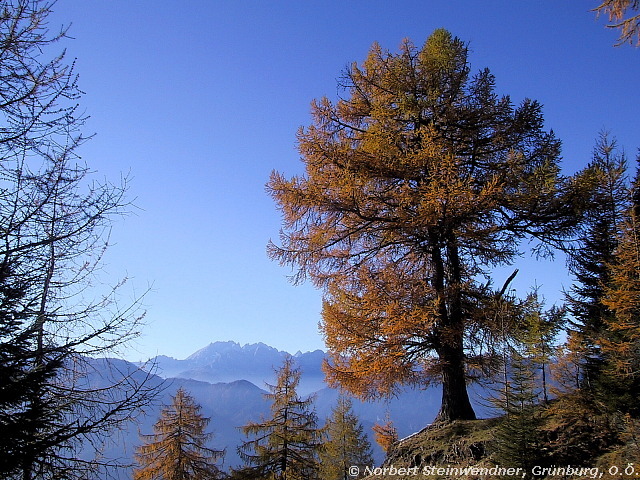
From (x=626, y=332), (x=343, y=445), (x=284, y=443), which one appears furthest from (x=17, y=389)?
(x=343, y=445)

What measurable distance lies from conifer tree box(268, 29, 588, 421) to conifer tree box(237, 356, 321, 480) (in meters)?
9.42

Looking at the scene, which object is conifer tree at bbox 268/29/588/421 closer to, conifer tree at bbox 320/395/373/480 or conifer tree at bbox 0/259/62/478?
conifer tree at bbox 0/259/62/478

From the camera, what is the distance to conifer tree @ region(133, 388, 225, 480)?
17.1 metres

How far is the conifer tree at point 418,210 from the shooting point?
798 centimetres

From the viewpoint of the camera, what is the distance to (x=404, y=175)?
29.5 ft

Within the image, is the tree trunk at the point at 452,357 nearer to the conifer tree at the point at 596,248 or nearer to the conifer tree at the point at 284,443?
the conifer tree at the point at 596,248

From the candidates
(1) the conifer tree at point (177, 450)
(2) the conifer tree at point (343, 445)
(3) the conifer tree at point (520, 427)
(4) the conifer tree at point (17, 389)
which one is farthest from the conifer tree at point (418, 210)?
(2) the conifer tree at point (343, 445)

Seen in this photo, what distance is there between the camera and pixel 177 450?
17.4 meters

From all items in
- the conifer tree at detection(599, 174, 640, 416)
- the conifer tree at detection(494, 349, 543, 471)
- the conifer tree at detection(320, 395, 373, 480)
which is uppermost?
the conifer tree at detection(599, 174, 640, 416)

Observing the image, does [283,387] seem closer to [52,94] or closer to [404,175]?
[404,175]

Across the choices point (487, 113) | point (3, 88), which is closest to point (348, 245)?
point (487, 113)

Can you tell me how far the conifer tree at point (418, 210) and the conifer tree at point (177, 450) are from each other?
1206cm

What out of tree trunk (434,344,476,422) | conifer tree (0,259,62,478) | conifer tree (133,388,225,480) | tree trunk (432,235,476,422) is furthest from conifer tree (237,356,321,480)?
conifer tree (0,259,62,478)

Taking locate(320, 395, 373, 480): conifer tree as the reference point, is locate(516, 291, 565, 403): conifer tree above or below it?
above
